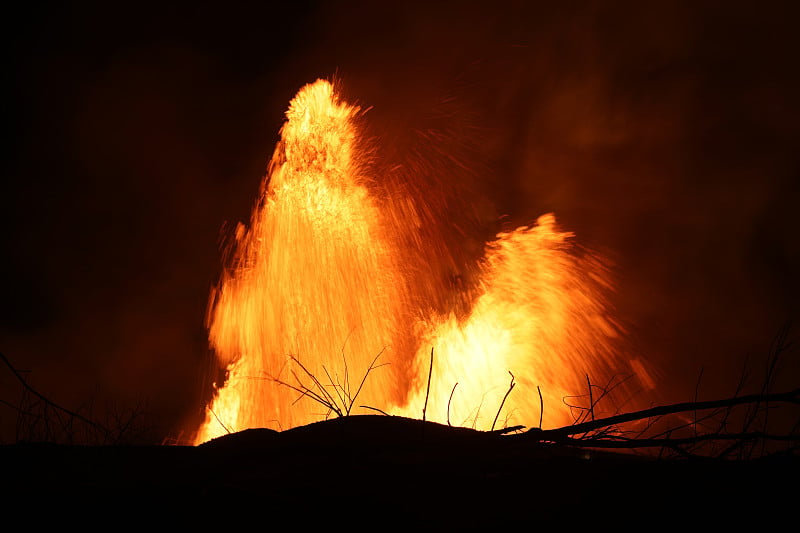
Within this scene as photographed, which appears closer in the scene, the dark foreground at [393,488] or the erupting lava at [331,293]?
the dark foreground at [393,488]

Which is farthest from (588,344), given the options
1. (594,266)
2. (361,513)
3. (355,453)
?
(361,513)

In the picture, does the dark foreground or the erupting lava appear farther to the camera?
the erupting lava

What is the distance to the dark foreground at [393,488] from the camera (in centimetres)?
232

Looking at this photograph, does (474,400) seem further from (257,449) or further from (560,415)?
(257,449)

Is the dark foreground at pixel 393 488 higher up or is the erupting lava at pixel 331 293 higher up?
the erupting lava at pixel 331 293

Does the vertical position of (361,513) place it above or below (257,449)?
below

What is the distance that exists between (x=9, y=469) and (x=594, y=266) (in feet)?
29.2

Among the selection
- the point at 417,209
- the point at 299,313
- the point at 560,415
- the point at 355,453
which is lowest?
the point at 355,453

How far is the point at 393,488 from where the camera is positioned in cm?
281

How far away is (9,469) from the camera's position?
10.2 ft

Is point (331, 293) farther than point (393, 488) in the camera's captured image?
Yes

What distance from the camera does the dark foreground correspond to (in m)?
2.32

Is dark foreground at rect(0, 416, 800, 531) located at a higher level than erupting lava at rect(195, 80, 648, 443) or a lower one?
lower

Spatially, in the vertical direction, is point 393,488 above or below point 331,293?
below
